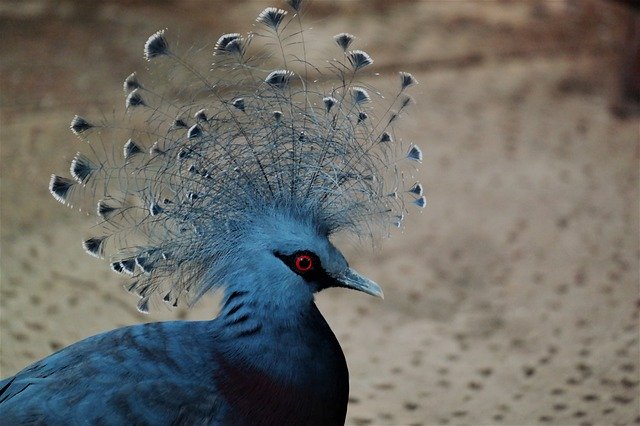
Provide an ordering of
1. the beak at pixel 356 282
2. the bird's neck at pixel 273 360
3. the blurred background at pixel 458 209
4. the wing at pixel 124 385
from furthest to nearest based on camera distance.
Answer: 1. the blurred background at pixel 458 209
2. the beak at pixel 356 282
3. the bird's neck at pixel 273 360
4. the wing at pixel 124 385

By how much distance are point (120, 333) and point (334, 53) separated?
182 inches

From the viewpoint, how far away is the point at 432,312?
15.3ft

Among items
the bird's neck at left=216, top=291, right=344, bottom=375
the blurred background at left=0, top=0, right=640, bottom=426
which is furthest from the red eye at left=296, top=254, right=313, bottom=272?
the blurred background at left=0, top=0, right=640, bottom=426

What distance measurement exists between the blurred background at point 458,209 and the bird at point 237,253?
2.35 ft

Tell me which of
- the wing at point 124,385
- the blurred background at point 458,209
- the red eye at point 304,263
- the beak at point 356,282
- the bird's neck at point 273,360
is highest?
the blurred background at point 458,209

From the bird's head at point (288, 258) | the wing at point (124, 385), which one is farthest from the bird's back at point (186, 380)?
the bird's head at point (288, 258)

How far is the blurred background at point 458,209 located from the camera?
4125 mm

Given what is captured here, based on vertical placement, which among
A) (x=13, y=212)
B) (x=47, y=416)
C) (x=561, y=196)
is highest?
(x=561, y=196)

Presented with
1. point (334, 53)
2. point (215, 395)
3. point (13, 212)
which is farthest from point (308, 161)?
point (334, 53)

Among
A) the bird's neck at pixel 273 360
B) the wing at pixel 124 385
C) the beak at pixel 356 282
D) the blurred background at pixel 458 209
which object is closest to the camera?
the wing at pixel 124 385

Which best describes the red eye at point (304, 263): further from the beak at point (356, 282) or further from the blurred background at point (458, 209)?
the blurred background at point (458, 209)

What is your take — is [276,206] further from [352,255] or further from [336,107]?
[352,255]

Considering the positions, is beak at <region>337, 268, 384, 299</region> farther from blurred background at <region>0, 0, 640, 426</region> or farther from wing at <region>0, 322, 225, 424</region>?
blurred background at <region>0, 0, 640, 426</region>

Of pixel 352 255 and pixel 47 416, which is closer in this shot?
pixel 47 416
